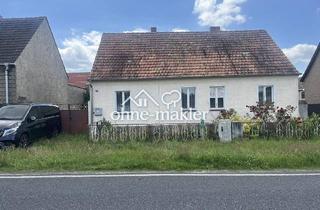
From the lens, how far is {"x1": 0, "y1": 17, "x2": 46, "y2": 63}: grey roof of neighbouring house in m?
19.2

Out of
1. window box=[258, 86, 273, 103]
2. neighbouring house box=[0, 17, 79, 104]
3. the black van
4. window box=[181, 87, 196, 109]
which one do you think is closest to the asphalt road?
the black van

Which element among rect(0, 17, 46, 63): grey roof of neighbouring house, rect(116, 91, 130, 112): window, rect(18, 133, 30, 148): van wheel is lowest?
rect(18, 133, 30, 148): van wheel

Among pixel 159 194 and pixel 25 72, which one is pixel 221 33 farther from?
pixel 159 194

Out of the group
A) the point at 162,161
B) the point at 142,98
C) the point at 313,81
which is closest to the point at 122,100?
the point at 142,98

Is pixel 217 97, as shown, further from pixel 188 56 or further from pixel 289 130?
pixel 289 130

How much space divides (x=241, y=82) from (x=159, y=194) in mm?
13852

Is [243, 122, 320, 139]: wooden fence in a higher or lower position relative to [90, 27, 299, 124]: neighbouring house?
lower

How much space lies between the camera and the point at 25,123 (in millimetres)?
12875

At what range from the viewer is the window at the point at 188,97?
62.5ft

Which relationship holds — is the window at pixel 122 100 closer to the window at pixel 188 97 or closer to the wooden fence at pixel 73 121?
the wooden fence at pixel 73 121

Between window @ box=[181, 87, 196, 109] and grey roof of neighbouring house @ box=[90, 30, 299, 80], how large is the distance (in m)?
0.79

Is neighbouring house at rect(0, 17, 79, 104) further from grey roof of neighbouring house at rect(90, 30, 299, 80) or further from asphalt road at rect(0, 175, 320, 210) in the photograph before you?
asphalt road at rect(0, 175, 320, 210)

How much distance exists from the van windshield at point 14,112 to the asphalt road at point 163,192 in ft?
19.8

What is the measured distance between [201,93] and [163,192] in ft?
43.2
